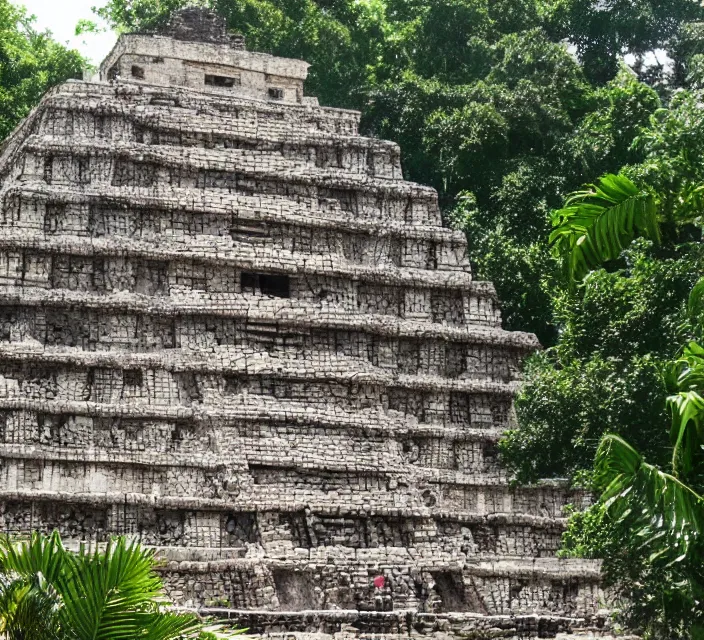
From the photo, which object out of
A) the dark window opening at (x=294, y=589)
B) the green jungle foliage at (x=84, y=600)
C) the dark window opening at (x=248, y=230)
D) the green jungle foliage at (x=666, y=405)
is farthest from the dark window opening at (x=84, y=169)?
the green jungle foliage at (x=84, y=600)

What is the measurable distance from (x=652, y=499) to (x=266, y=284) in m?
15.6

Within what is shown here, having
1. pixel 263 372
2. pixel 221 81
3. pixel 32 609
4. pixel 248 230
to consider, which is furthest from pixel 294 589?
pixel 32 609

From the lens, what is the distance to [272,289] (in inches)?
1166

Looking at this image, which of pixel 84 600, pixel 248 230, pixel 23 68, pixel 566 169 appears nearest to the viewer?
pixel 84 600

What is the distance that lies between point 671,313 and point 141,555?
16.0 m

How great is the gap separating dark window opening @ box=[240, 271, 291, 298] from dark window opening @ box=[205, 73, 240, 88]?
5085 mm

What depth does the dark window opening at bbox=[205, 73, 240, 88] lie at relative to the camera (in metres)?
33.0

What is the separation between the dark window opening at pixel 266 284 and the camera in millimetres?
29375

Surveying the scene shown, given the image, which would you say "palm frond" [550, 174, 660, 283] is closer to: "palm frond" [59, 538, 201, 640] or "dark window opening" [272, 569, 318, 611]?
"palm frond" [59, 538, 201, 640]

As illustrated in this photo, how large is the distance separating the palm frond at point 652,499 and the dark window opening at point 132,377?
1340 centimetres

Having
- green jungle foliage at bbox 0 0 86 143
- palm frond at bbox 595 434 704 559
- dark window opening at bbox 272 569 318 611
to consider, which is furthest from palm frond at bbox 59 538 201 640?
green jungle foliage at bbox 0 0 86 143

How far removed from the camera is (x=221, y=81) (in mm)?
33094

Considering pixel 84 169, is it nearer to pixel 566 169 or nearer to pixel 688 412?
pixel 566 169

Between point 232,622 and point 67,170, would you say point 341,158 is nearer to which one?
point 67,170
